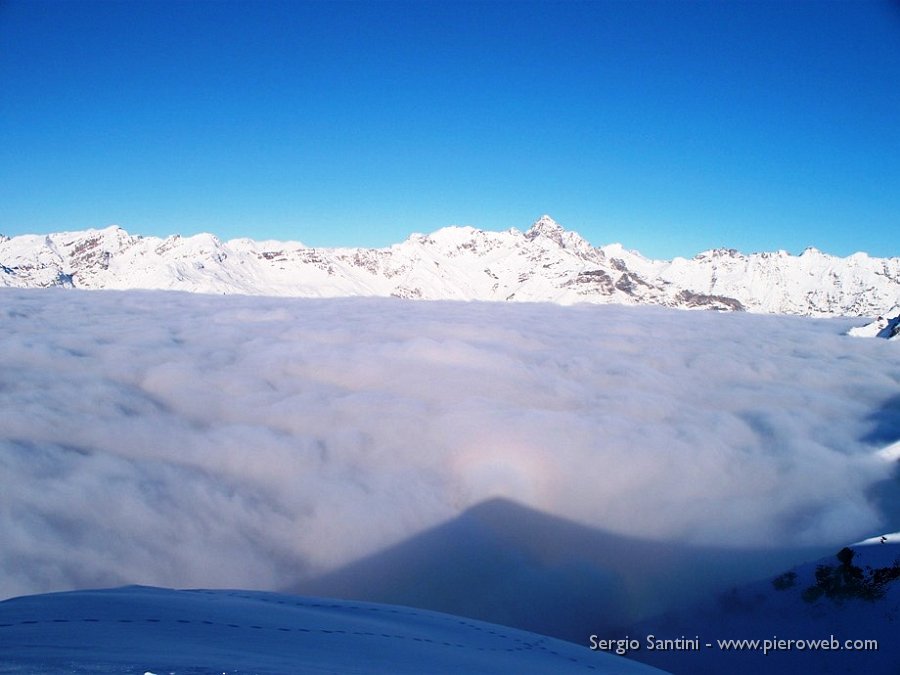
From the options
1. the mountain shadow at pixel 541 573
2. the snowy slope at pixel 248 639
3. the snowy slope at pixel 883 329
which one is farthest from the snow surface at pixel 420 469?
the snowy slope at pixel 883 329

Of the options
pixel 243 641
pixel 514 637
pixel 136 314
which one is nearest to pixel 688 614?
pixel 514 637

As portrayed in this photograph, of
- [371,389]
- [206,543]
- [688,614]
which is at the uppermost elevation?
[371,389]

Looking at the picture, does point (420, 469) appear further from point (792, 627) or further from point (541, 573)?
point (792, 627)

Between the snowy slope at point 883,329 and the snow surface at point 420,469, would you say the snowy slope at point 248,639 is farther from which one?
the snowy slope at point 883,329

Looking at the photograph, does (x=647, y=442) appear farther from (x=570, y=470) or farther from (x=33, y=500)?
(x=33, y=500)

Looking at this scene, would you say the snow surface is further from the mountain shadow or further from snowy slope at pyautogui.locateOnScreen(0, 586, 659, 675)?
snowy slope at pyautogui.locateOnScreen(0, 586, 659, 675)

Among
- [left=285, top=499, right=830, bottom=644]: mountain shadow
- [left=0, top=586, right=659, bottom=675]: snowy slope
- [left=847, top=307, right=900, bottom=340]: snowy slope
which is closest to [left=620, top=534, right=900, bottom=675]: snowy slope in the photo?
[left=285, top=499, right=830, bottom=644]: mountain shadow
